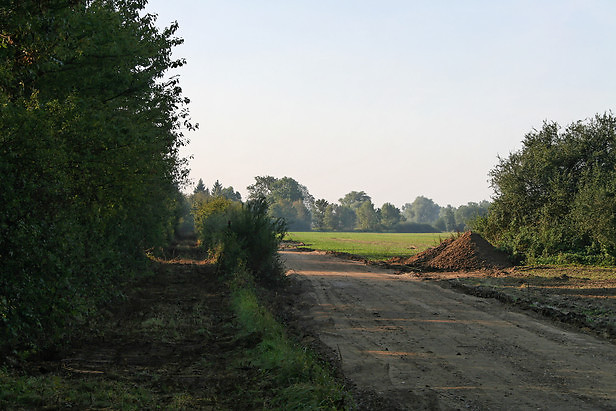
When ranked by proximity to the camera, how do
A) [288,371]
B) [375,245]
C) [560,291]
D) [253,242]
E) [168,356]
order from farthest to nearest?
1. [375,245]
2. [253,242]
3. [560,291]
4. [168,356]
5. [288,371]

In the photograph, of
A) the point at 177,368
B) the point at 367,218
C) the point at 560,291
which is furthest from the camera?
the point at 367,218

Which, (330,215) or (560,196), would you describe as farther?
(330,215)

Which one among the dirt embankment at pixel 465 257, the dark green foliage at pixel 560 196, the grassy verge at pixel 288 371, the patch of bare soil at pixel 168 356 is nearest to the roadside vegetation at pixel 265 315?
the grassy verge at pixel 288 371

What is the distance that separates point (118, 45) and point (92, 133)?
2842 mm

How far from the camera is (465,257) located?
3023 centimetres

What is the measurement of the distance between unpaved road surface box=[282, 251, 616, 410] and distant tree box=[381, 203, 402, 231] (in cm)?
15785

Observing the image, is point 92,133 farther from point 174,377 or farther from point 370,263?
point 370,263

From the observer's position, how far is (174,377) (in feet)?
27.6

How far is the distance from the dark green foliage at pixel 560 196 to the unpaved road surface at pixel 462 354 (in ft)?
43.2

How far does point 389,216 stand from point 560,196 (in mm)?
150464

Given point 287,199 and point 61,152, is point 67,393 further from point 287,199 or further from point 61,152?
point 287,199

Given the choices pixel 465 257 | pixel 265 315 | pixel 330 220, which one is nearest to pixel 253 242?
pixel 265 315

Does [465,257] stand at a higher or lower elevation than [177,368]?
higher

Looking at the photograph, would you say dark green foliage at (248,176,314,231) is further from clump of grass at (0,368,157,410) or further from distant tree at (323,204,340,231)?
clump of grass at (0,368,157,410)
